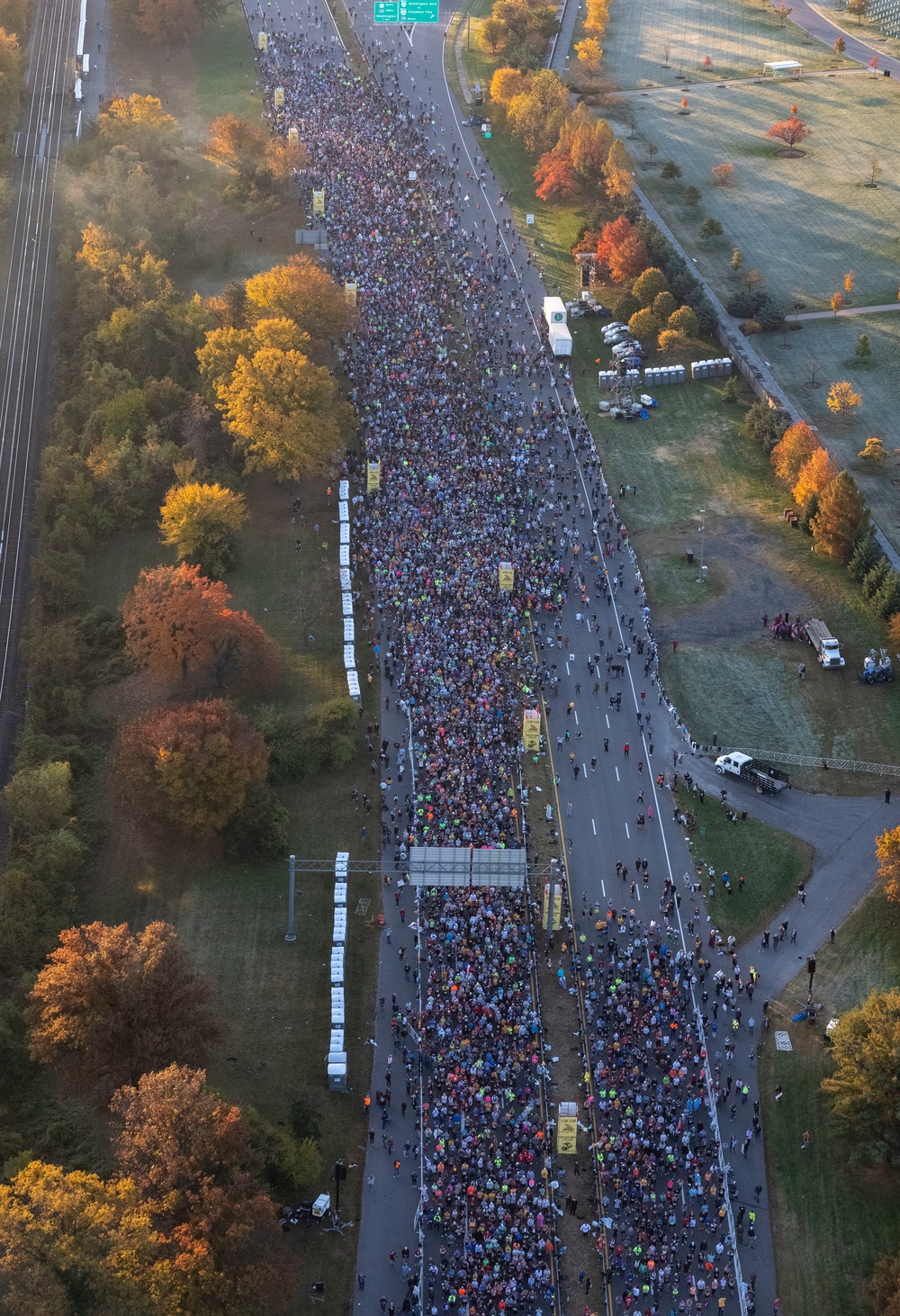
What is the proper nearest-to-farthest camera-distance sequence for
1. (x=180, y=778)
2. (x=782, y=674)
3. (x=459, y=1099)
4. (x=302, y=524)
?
(x=459, y=1099) < (x=180, y=778) < (x=782, y=674) < (x=302, y=524)

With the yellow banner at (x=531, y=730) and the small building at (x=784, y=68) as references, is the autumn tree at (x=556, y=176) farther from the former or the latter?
the yellow banner at (x=531, y=730)

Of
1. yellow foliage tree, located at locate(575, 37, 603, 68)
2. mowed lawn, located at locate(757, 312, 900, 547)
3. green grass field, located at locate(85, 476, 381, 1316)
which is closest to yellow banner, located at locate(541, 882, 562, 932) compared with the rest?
green grass field, located at locate(85, 476, 381, 1316)

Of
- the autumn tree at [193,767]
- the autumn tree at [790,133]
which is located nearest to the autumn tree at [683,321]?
the autumn tree at [790,133]

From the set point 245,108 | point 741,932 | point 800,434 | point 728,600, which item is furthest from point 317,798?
point 245,108

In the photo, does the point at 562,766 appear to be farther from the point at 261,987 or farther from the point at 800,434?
the point at 800,434

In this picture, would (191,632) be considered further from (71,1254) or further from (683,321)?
(683,321)

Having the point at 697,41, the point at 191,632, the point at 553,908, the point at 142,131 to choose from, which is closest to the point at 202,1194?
the point at 553,908
